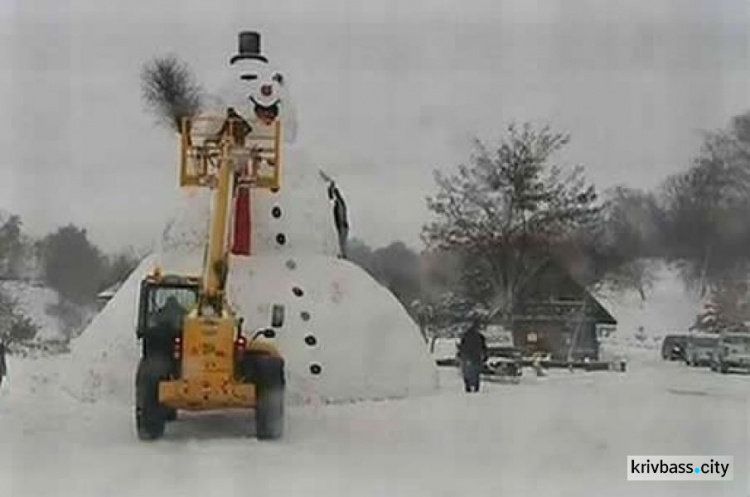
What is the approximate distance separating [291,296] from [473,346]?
0.56 meters

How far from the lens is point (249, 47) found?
11.7 feet

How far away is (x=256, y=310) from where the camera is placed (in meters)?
3.84

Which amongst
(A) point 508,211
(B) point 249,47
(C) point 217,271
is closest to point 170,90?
(B) point 249,47

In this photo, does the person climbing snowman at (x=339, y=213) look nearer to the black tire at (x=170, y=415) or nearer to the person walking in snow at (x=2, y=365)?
the black tire at (x=170, y=415)

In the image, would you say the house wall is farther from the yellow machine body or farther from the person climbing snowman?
the yellow machine body

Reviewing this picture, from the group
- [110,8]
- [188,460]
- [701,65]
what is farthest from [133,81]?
[701,65]

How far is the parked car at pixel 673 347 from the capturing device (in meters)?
3.60

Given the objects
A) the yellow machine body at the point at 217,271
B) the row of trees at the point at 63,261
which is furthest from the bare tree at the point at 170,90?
the row of trees at the point at 63,261

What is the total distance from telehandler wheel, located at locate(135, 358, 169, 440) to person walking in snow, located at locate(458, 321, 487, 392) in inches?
31.9

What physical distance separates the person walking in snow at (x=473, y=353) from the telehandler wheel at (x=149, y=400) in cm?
81

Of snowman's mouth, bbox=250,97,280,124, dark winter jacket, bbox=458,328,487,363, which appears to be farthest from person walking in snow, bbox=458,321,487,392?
snowman's mouth, bbox=250,97,280,124

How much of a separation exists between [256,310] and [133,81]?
2.34 feet

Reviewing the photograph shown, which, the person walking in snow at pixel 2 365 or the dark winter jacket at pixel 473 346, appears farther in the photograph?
the dark winter jacket at pixel 473 346

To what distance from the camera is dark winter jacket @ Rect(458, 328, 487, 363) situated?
3838 mm
